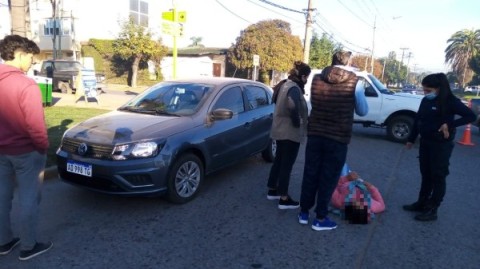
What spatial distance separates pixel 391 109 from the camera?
10109 mm

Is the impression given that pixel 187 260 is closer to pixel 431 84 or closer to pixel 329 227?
pixel 329 227

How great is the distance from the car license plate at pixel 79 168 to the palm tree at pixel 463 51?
242 ft

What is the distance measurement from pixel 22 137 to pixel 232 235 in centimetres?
219

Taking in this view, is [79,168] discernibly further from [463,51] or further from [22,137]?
[463,51]

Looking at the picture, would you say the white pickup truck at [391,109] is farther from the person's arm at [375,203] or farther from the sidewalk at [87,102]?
the sidewalk at [87,102]

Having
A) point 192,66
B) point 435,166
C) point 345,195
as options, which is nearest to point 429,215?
point 435,166

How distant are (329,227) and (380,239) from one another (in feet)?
1.76

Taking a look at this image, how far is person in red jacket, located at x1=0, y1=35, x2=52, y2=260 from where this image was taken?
294cm

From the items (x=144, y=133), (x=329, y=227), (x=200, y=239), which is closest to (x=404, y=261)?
(x=329, y=227)

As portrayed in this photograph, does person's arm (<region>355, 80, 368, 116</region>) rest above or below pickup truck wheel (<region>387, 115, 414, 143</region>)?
above

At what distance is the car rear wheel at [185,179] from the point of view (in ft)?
14.7

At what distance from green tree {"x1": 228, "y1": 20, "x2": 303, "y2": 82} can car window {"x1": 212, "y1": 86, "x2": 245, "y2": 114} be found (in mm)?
27201

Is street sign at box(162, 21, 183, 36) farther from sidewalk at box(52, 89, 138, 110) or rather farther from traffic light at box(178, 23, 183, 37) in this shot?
sidewalk at box(52, 89, 138, 110)

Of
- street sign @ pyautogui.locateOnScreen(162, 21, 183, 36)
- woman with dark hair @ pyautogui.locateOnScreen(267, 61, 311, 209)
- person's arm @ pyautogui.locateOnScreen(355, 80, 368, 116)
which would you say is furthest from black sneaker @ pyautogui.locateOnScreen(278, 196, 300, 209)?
street sign @ pyautogui.locateOnScreen(162, 21, 183, 36)
